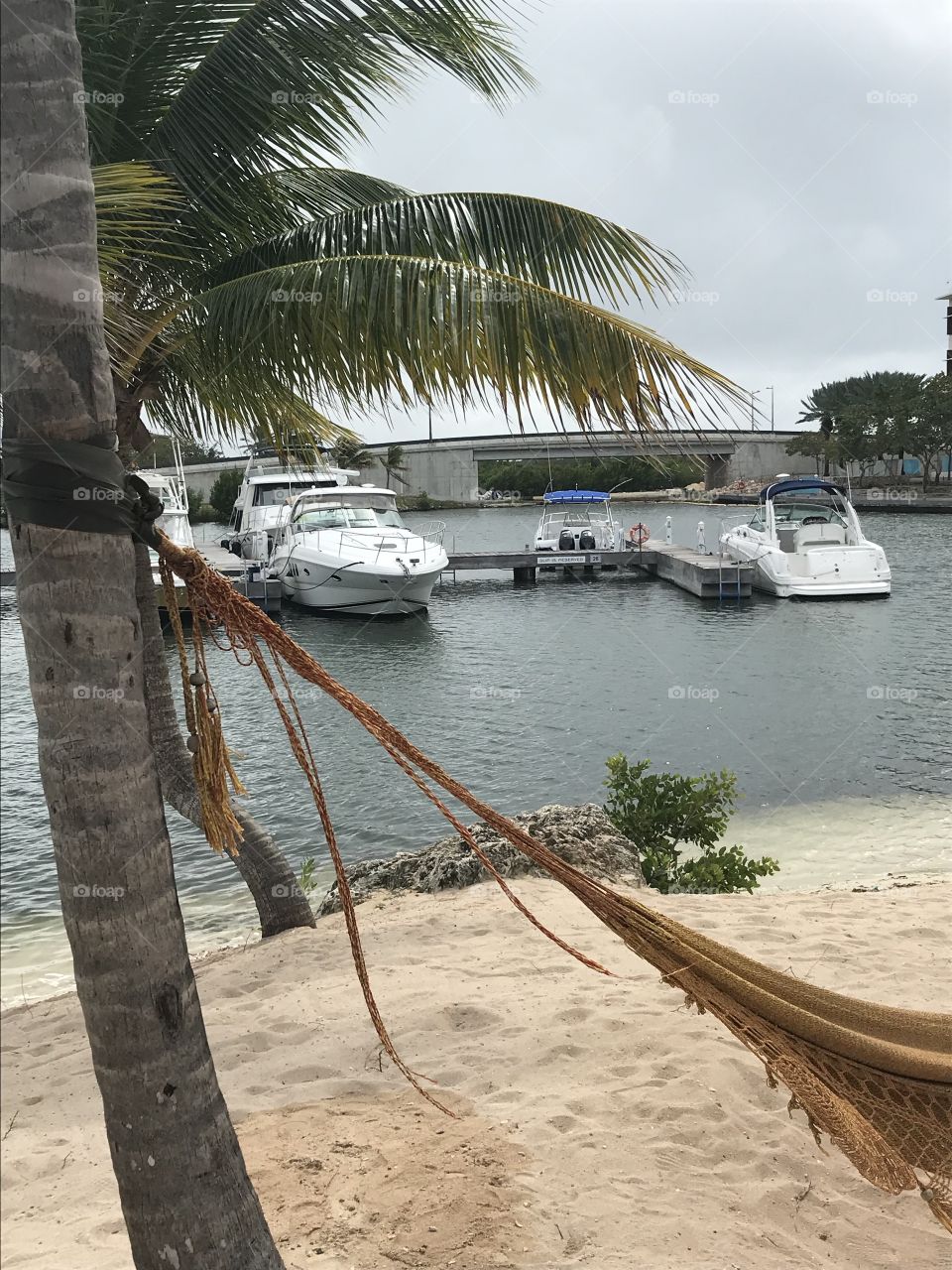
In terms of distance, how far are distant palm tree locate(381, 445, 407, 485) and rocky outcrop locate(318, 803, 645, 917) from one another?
37.0 meters

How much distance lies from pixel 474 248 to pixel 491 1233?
3.99 metres

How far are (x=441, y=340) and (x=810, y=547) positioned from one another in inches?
808

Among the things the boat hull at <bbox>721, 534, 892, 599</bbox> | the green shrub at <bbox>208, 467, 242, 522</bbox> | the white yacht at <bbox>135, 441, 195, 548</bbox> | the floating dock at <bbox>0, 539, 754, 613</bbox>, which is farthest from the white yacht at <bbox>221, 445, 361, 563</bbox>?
the green shrub at <bbox>208, 467, 242, 522</bbox>

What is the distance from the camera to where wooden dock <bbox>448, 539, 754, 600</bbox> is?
23828mm

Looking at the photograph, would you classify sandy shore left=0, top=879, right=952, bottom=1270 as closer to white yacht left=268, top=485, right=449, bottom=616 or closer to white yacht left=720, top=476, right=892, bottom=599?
white yacht left=268, top=485, right=449, bottom=616

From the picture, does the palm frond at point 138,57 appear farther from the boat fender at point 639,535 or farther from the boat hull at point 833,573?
the boat fender at point 639,535

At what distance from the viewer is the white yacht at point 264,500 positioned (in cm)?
2572

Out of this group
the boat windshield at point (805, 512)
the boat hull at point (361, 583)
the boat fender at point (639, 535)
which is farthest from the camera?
the boat fender at point (639, 535)

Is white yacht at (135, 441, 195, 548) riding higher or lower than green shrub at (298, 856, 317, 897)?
higher

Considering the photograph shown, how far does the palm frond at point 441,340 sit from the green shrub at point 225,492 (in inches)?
1640

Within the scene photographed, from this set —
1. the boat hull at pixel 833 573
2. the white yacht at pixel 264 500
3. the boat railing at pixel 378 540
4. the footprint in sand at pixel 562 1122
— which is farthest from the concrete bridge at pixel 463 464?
the footprint in sand at pixel 562 1122

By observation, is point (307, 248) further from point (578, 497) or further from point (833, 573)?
point (578, 497)

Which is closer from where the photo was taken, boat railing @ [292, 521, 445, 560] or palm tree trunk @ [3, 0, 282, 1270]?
palm tree trunk @ [3, 0, 282, 1270]

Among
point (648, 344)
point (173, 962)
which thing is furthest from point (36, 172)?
point (648, 344)
